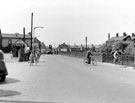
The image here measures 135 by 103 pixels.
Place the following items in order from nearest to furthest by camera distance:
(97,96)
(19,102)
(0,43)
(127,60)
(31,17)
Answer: (19,102)
(97,96)
(127,60)
(31,17)
(0,43)

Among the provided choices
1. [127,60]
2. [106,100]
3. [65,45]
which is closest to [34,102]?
[106,100]

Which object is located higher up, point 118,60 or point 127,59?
point 127,59

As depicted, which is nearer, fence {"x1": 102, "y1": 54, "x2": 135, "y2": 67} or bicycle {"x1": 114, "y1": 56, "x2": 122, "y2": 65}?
fence {"x1": 102, "y1": 54, "x2": 135, "y2": 67}

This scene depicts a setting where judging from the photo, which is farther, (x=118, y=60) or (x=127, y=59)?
(x=118, y=60)

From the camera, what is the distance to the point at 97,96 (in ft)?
28.7

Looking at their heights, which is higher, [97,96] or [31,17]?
[31,17]

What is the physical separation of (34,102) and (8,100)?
861mm

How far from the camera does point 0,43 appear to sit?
12638 cm

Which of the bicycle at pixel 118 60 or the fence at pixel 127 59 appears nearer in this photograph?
the fence at pixel 127 59

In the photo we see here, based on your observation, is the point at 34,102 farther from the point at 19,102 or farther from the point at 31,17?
the point at 31,17

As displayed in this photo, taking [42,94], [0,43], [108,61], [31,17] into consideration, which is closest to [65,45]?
[0,43]

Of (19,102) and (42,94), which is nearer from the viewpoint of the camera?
(19,102)

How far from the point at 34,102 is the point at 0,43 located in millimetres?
122405

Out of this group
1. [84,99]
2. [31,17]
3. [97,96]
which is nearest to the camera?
[84,99]
